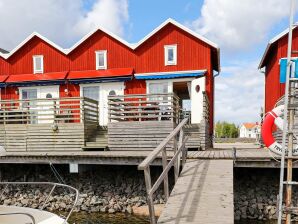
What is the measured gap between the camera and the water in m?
8.65

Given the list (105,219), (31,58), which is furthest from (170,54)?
(105,219)

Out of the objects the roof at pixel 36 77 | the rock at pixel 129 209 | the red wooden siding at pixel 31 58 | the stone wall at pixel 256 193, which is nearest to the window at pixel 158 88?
the roof at pixel 36 77

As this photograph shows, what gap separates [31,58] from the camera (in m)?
17.3

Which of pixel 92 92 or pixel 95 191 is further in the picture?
pixel 92 92

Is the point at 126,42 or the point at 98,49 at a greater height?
the point at 126,42

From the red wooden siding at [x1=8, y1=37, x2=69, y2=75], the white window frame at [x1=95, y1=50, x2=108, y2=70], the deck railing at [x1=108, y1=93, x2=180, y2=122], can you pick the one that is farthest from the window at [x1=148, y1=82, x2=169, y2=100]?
the red wooden siding at [x1=8, y1=37, x2=69, y2=75]

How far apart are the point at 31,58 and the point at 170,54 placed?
7799 mm

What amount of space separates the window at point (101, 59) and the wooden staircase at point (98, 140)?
14.3ft

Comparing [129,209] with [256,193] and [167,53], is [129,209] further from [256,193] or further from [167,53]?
[167,53]

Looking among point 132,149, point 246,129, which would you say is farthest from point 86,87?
point 246,129

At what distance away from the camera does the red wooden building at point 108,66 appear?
49.7ft

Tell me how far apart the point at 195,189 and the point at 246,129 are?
99020 mm

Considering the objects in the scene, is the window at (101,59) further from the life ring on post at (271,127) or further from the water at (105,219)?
the life ring on post at (271,127)

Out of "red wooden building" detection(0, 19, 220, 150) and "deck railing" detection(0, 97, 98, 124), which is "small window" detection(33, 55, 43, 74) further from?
"deck railing" detection(0, 97, 98, 124)
